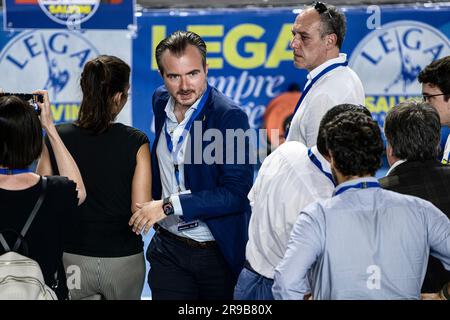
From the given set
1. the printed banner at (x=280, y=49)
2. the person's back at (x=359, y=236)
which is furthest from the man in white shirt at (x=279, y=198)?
the printed banner at (x=280, y=49)

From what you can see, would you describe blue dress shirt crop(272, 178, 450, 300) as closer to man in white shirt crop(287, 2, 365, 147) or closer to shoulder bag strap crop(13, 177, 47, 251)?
shoulder bag strap crop(13, 177, 47, 251)

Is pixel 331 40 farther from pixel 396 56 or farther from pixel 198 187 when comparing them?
pixel 396 56

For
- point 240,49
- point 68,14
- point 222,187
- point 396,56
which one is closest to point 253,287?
point 222,187

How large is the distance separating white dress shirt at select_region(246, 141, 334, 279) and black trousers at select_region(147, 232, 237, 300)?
36 centimetres

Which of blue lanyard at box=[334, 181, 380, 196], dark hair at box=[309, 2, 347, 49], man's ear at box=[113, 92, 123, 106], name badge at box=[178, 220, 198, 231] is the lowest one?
name badge at box=[178, 220, 198, 231]

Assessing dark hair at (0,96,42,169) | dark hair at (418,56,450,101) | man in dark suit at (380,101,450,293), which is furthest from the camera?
dark hair at (418,56,450,101)

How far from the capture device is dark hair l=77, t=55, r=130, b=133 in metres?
3.08

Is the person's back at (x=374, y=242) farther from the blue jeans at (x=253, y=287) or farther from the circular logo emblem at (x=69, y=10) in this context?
the circular logo emblem at (x=69, y=10)

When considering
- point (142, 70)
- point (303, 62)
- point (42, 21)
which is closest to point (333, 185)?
point (303, 62)

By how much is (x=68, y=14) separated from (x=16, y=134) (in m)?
3.89

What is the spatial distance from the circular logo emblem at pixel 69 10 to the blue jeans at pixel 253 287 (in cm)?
402

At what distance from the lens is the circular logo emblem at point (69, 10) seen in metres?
6.17

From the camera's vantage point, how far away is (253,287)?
8.84 ft

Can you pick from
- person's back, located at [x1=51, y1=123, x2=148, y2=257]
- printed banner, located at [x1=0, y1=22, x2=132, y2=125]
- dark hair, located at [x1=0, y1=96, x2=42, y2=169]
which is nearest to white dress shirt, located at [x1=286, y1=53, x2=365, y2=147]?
person's back, located at [x1=51, y1=123, x2=148, y2=257]
